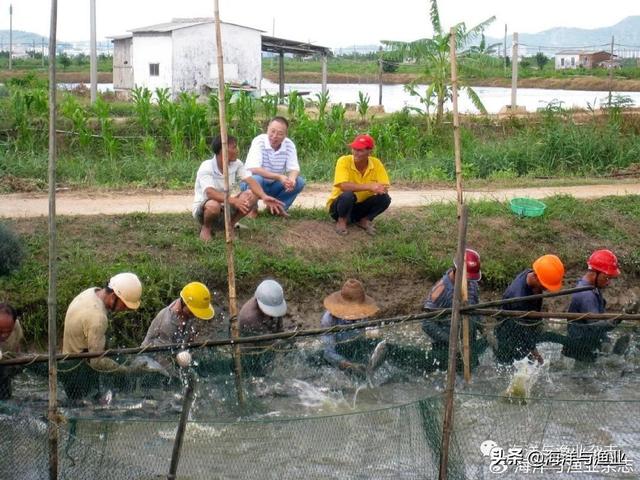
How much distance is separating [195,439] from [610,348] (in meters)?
3.12

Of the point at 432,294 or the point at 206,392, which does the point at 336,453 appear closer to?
the point at 206,392

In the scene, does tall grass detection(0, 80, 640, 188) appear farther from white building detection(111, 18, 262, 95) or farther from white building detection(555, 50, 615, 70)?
white building detection(555, 50, 615, 70)

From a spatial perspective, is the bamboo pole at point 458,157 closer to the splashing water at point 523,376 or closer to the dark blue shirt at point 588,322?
the splashing water at point 523,376

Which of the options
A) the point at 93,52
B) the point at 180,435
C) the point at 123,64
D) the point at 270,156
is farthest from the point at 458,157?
the point at 123,64

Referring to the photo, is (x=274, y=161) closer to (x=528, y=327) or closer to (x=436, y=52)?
(x=528, y=327)

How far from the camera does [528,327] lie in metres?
6.78

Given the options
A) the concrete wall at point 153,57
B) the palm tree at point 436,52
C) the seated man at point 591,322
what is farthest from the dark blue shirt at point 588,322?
the concrete wall at point 153,57

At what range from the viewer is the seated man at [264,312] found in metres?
7.08

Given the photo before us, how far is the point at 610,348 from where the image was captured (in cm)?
A: 689

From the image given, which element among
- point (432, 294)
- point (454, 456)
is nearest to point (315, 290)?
point (432, 294)

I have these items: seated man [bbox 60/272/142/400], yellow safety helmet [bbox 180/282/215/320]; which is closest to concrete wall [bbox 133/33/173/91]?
yellow safety helmet [bbox 180/282/215/320]

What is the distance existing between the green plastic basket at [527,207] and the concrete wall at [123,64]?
20.9 meters

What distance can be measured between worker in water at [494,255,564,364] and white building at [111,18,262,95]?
2052 cm

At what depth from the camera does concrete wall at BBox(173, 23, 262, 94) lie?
27375mm
